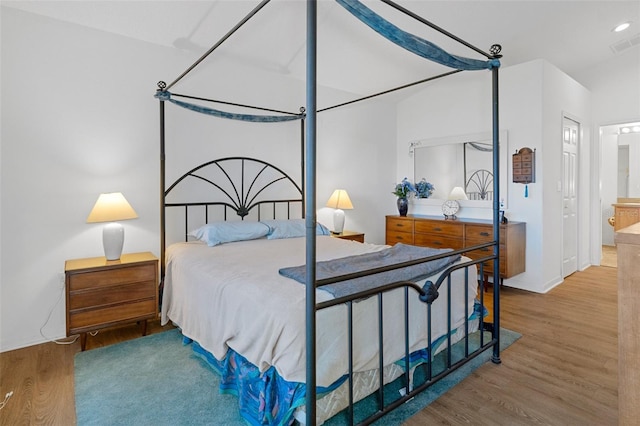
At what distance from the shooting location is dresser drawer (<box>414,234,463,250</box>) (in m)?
4.36

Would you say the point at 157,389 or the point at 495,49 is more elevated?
the point at 495,49

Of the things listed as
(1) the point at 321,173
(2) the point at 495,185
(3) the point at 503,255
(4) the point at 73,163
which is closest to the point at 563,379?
(2) the point at 495,185

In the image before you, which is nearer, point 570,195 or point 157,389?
point 157,389

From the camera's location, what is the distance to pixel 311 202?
1.35m

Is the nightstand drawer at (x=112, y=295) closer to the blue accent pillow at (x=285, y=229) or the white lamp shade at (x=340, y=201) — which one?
the blue accent pillow at (x=285, y=229)

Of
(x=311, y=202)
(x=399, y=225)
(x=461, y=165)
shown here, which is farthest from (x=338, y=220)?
(x=311, y=202)

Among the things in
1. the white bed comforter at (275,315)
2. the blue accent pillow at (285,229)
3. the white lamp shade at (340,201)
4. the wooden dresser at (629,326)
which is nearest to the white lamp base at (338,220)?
the white lamp shade at (340,201)

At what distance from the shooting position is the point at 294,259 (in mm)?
2572

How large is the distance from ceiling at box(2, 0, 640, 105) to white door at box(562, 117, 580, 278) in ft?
3.20

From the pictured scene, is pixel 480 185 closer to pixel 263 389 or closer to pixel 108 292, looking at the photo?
pixel 263 389

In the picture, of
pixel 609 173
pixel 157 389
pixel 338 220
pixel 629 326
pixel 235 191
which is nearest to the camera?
pixel 629 326

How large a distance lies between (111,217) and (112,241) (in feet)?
0.64

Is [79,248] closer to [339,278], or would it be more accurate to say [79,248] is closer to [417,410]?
[339,278]

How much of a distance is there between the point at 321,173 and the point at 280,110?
3.25ft
